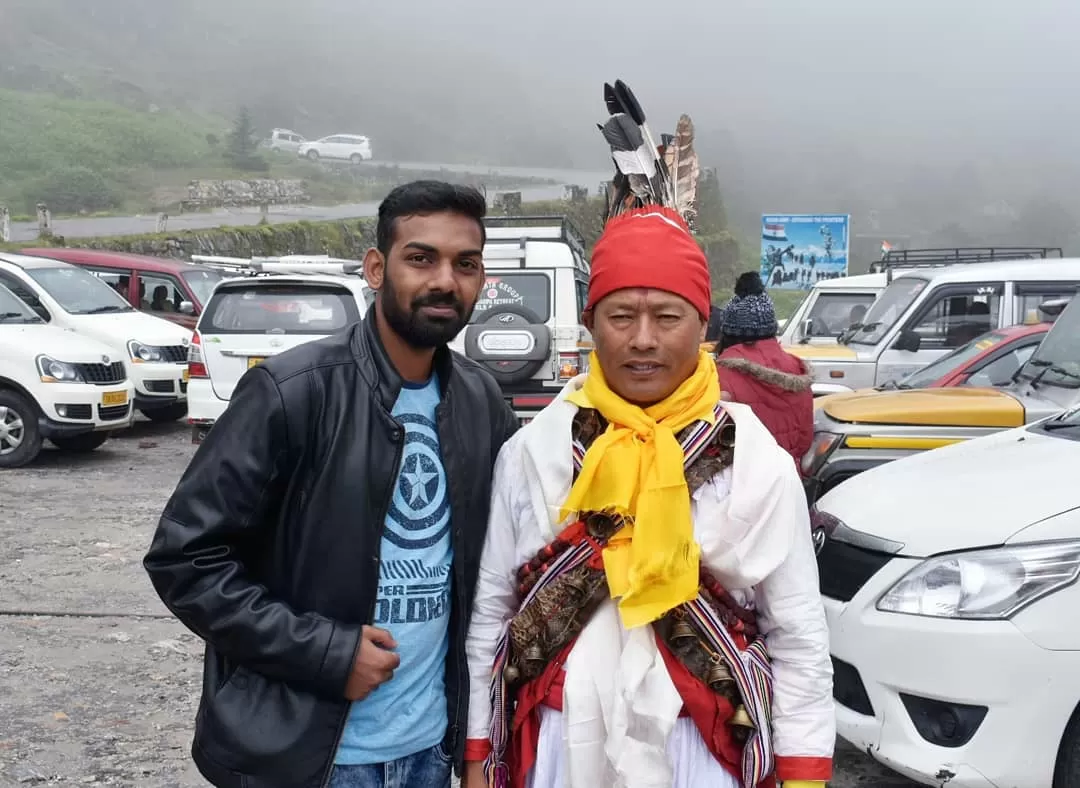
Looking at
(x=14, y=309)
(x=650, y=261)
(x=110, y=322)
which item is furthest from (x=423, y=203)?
(x=110, y=322)

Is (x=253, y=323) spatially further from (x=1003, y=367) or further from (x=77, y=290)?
(x=1003, y=367)

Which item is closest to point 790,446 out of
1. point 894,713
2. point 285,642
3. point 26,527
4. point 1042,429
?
point 1042,429

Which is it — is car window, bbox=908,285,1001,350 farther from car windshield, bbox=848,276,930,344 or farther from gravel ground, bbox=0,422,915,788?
gravel ground, bbox=0,422,915,788

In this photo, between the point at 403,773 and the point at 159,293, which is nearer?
the point at 403,773

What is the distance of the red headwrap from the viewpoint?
206cm

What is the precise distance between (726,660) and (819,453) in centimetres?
424

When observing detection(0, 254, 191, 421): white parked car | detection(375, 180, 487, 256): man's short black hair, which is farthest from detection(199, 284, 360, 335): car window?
detection(375, 180, 487, 256): man's short black hair

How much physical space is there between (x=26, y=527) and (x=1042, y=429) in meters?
6.45

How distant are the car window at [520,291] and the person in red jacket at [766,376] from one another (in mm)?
5471

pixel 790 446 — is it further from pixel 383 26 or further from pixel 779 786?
pixel 383 26

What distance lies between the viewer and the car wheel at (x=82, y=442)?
10328 millimetres

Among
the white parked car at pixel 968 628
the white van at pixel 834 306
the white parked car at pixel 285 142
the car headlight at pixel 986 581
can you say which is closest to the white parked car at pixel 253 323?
the white van at pixel 834 306

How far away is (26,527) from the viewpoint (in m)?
7.38

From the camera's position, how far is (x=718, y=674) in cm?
197
